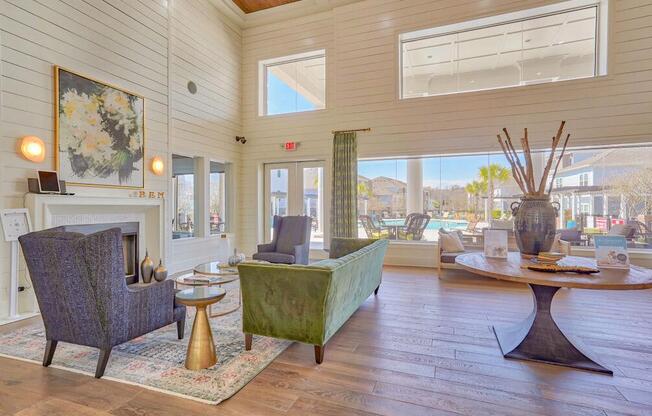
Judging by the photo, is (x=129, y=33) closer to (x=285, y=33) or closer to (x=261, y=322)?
(x=285, y=33)

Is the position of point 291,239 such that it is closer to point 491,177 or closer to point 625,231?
point 491,177

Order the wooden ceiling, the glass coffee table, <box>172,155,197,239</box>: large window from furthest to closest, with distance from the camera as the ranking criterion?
the wooden ceiling < <box>172,155,197,239</box>: large window < the glass coffee table

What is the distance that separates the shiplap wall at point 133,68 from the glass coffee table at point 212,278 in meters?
1.95

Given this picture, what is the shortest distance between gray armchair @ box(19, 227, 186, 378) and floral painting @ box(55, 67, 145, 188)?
2170 mm

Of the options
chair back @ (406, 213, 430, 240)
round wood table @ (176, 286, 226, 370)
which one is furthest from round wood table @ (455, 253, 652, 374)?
chair back @ (406, 213, 430, 240)

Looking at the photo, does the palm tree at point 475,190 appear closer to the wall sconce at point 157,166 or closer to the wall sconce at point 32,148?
the wall sconce at point 157,166

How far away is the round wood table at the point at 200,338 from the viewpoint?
2301 millimetres

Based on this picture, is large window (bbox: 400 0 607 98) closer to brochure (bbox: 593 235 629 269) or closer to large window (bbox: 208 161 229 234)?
large window (bbox: 208 161 229 234)

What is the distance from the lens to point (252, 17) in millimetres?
6859

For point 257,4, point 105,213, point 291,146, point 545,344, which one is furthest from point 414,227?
point 257,4

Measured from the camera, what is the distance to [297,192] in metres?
7.06

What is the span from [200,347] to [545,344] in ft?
8.78

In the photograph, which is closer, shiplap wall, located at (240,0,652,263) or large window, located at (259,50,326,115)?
shiplap wall, located at (240,0,652,263)

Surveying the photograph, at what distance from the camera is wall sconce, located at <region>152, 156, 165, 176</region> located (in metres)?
5.05
